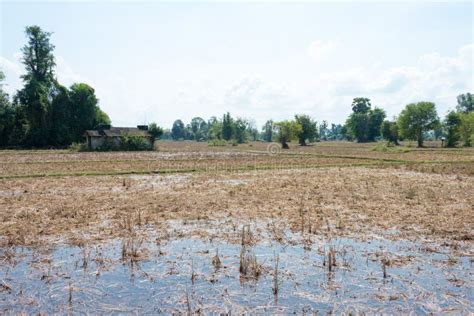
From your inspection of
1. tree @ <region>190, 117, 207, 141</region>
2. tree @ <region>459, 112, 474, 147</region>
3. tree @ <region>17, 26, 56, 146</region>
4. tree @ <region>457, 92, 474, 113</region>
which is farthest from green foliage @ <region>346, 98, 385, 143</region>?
tree @ <region>17, 26, 56, 146</region>

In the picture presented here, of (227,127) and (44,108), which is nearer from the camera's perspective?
(44,108)

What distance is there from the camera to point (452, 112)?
83312 millimetres

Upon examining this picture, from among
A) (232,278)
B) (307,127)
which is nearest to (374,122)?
(307,127)

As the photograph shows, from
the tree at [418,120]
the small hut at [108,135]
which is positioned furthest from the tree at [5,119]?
the tree at [418,120]

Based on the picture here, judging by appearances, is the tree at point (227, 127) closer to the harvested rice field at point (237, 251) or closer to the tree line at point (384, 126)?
the tree line at point (384, 126)

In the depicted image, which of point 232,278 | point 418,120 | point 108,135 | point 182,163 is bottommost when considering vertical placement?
point 232,278

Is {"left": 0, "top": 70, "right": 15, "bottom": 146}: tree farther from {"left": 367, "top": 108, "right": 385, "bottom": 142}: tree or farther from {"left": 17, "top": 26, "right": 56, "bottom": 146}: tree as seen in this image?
{"left": 367, "top": 108, "right": 385, "bottom": 142}: tree

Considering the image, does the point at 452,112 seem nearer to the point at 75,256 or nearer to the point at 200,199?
the point at 200,199

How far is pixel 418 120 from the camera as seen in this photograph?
270 feet

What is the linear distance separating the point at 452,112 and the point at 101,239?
3511 inches

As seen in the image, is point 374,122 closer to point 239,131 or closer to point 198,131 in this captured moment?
point 239,131

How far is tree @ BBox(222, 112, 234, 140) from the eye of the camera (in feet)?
386

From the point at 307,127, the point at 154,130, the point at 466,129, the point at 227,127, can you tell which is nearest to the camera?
the point at 154,130

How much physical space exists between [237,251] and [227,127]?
358 feet
